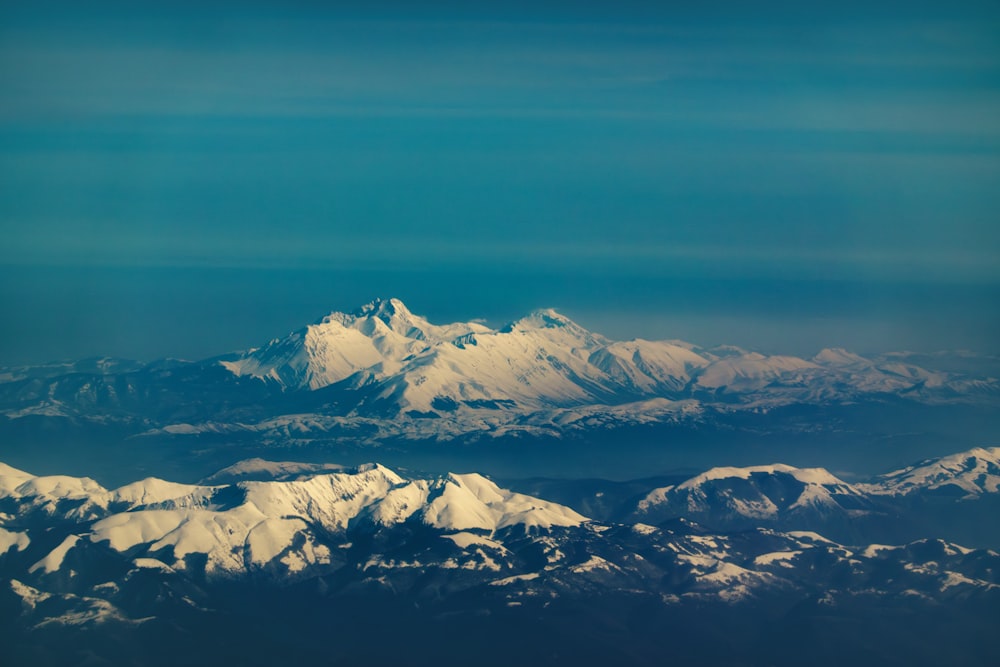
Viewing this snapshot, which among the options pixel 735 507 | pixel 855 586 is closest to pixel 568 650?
pixel 855 586

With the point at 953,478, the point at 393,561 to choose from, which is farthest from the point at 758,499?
the point at 393,561

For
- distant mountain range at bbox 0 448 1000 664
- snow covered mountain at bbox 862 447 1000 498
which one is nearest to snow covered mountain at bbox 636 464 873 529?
snow covered mountain at bbox 862 447 1000 498

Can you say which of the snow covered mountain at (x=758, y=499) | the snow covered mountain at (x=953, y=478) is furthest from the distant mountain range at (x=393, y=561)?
the snow covered mountain at (x=953, y=478)

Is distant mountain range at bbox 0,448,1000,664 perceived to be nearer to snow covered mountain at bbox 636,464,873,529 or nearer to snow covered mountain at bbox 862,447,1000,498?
snow covered mountain at bbox 636,464,873,529

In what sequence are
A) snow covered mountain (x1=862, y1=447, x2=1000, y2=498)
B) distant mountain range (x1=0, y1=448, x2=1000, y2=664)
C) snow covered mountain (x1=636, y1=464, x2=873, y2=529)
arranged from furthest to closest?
snow covered mountain (x1=862, y1=447, x2=1000, y2=498) → snow covered mountain (x1=636, y1=464, x2=873, y2=529) → distant mountain range (x1=0, y1=448, x2=1000, y2=664)

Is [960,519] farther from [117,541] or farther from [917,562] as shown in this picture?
[117,541]

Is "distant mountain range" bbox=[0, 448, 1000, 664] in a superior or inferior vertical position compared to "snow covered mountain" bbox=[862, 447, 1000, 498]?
inferior

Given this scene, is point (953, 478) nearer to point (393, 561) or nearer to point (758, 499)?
point (758, 499)

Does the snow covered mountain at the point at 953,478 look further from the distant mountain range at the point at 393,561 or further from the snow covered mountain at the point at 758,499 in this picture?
the distant mountain range at the point at 393,561

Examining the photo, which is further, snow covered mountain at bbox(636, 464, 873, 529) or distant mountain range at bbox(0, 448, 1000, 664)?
snow covered mountain at bbox(636, 464, 873, 529)
